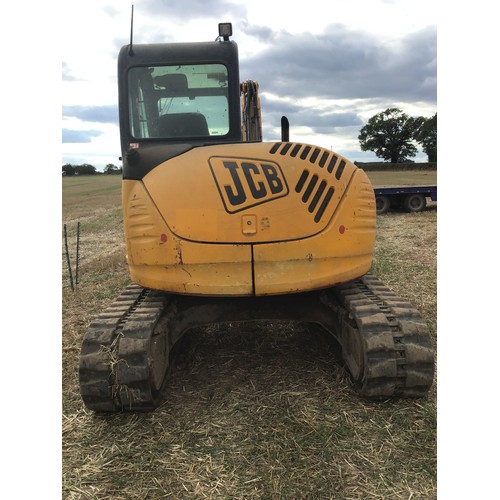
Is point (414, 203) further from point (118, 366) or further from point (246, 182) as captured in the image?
point (118, 366)

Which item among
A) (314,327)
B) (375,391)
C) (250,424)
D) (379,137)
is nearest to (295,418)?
(250,424)

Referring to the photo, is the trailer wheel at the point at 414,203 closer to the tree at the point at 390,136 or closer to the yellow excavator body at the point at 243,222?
the yellow excavator body at the point at 243,222

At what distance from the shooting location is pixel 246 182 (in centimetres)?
326

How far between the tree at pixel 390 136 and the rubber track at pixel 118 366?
51.6m

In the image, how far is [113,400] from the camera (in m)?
3.40

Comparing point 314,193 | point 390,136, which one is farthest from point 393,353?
point 390,136

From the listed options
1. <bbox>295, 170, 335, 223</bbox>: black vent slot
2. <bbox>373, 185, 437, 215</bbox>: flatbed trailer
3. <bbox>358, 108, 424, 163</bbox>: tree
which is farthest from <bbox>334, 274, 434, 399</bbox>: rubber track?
<bbox>358, 108, 424, 163</bbox>: tree

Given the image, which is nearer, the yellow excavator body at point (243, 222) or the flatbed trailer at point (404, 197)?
the yellow excavator body at point (243, 222)

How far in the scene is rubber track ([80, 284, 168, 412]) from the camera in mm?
3311

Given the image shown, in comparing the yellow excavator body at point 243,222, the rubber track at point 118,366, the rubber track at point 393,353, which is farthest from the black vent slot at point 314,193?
the rubber track at point 118,366

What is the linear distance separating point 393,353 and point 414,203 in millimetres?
14618

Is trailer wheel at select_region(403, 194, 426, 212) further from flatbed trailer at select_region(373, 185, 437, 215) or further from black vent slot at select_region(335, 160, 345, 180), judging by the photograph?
black vent slot at select_region(335, 160, 345, 180)

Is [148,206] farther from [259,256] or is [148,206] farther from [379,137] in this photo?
[379,137]

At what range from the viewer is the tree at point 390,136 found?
5200cm
